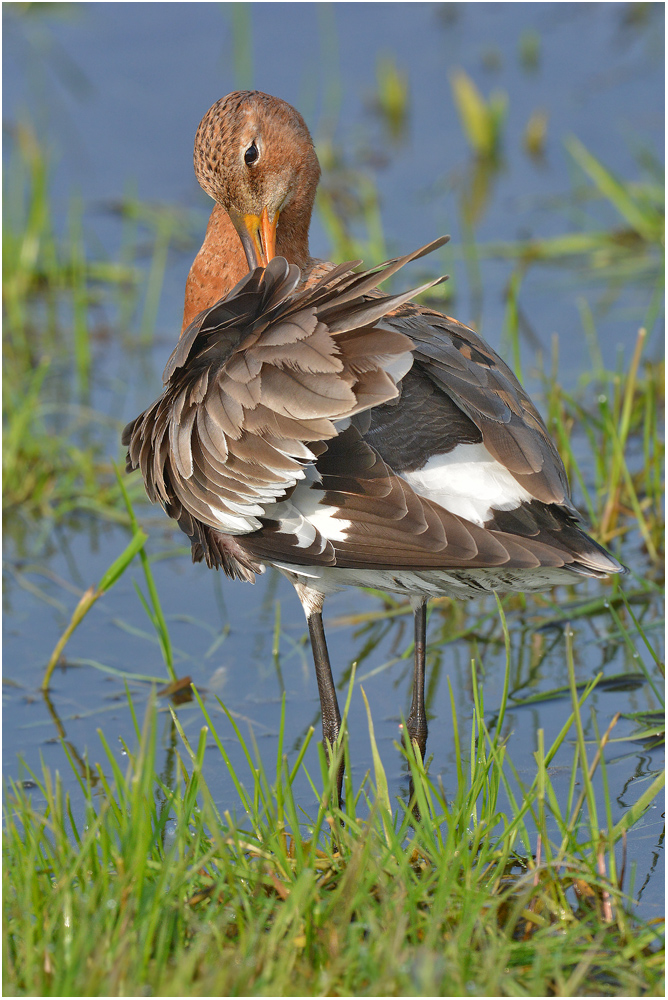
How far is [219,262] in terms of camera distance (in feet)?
13.2

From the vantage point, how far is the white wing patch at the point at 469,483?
9.66ft

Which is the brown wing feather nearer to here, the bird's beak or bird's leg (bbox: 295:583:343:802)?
bird's leg (bbox: 295:583:343:802)

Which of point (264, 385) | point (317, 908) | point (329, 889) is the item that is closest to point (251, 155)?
point (264, 385)

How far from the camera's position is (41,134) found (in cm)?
790

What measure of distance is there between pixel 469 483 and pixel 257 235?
4.69ft

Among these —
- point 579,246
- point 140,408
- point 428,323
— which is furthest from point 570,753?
point 579,246

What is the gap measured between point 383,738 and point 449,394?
1204 mm

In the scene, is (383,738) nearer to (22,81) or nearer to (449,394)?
(449,394)

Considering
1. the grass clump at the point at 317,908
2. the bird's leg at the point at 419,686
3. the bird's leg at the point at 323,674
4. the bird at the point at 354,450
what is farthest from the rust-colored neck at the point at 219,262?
the grass clump at the point at 317,908

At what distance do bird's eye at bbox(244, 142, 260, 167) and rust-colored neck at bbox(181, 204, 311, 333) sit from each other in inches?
7.3

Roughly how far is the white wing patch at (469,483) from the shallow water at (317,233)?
934 millimetres

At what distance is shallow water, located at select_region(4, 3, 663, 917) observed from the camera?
394 cm

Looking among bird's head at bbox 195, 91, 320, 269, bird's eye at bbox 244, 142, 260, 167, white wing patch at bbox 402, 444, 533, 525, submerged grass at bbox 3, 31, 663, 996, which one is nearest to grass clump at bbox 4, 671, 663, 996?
submerged grass at bbox 3, 31, 663, 996

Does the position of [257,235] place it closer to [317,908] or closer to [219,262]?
[219,262]
